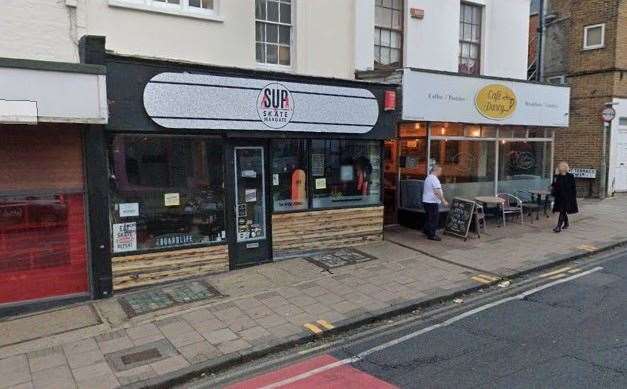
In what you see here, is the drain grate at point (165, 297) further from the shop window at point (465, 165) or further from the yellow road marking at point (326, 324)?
the shop window at point (465, 165)

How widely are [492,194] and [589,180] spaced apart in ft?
21.2

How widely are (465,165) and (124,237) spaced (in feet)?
28.3

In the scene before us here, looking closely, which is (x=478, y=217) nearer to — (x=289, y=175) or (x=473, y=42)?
(x=289, y=175)

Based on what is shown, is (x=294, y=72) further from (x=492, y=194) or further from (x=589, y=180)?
(x=589, y=180)

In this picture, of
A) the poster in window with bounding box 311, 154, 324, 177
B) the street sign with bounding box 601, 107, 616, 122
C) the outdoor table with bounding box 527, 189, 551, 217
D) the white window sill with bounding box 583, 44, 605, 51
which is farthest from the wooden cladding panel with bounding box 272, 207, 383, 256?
the white window sill with bounding box 583, 44, 605, 51

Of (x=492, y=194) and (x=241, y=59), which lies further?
(x=492, y=194)

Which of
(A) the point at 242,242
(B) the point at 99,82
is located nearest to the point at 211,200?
(A) the point at 242,242

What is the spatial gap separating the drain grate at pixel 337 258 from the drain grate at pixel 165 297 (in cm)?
218

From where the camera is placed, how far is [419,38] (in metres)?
11.6

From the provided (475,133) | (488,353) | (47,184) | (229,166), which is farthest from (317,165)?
(488,353)

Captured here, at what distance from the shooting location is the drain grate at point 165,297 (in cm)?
677

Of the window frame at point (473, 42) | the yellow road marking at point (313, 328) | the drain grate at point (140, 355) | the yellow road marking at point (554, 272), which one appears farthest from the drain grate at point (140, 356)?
the window frame at point (473, 42)

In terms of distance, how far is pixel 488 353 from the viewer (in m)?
5.27

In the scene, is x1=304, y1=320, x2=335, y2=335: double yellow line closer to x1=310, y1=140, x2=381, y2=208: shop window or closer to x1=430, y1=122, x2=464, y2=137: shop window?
x1=310, y1=140, x2=381, y2=208: shop window
